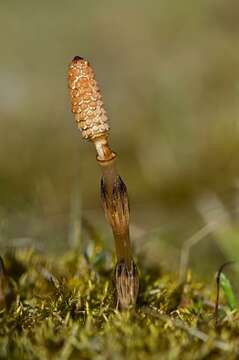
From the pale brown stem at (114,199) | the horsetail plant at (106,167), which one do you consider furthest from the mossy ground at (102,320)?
the pale brown stem at (114,199)

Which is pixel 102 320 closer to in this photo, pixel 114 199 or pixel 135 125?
pixel 114 199

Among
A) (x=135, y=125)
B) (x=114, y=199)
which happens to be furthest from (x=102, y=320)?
(x=135, y=125)

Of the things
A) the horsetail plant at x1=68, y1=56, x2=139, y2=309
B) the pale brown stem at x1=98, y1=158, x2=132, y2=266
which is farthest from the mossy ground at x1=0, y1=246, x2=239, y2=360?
the pale brown stem at x1=98, y1=158, x2=132, y2=266

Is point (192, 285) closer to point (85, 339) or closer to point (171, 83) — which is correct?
point (85, 339)

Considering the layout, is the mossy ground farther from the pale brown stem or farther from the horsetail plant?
the pale brown stem

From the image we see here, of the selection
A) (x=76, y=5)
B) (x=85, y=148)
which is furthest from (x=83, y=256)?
(x=76, y=5)

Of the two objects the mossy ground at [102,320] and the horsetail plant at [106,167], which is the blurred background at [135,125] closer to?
the mossy ground at [102,320]

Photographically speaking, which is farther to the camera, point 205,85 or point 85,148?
point 205,85
